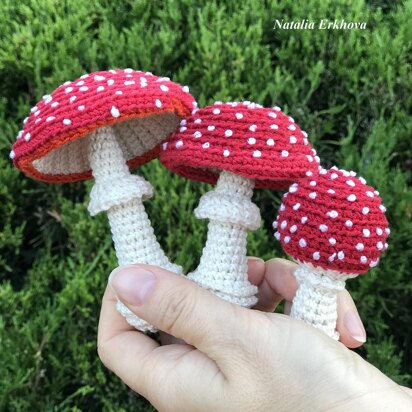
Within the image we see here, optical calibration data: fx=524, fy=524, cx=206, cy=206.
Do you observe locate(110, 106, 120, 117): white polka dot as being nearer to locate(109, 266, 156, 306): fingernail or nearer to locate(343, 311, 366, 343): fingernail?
locate(109, 266, 156, 306): fingernail

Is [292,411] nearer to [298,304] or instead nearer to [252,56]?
[298,304]

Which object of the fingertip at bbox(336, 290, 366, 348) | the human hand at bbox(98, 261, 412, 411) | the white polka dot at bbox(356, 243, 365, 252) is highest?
the white polka dot at bbox(356, 243, 365, 252)

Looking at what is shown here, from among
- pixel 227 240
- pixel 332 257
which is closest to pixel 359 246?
pixel 332 257

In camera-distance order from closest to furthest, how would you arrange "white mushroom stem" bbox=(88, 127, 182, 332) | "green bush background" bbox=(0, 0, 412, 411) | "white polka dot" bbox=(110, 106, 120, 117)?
1. "white polka dot" bbox=(110, 106, 120, 117)
2. "white mushroom stem" bbox=(88, 127, 182, 332)
3. "green bush background" bbox=(0, 0, 412, 411)

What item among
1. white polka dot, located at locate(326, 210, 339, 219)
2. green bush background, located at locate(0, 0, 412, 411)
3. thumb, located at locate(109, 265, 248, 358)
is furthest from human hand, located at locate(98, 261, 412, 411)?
green bush background, located at locate(0, 0, 412, 411)

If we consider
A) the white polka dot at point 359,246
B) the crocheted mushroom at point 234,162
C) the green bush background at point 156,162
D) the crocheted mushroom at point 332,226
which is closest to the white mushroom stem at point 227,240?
the crocheted mushroom at point 234,162

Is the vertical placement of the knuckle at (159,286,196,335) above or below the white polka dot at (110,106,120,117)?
below
